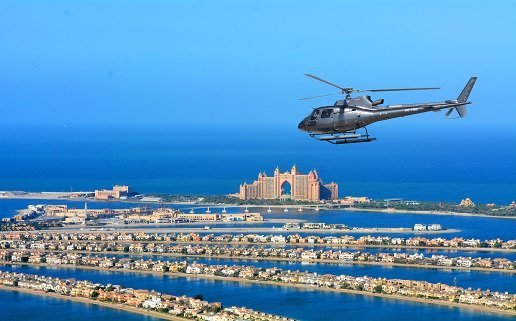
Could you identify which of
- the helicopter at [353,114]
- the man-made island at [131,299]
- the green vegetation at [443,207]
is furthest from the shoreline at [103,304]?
the green vegetation at [443,207]

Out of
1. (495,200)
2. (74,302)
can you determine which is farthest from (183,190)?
(74,302)

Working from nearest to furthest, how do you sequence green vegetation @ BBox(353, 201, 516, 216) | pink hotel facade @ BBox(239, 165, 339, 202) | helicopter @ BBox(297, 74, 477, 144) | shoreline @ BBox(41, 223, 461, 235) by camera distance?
helicopter @ BBox(297, 74, 477, 144) < shoreline @ BBox(41, 223, 461, 235) < green vegetation @ BBox(353, 201, 516, 216) < pink hotel facade @ BBox(239, 165, 339, 202)

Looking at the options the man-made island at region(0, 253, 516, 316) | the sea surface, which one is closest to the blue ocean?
the sea surface

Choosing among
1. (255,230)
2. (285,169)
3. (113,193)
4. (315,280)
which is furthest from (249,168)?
(315,280)

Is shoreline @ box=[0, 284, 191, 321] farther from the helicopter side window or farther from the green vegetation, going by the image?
the green vegetation

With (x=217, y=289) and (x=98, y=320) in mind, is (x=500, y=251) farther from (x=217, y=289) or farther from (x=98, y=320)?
(x=98, y=320)

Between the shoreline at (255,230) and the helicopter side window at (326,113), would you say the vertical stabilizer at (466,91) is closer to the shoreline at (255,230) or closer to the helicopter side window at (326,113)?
the helicopter side window at (326,113)

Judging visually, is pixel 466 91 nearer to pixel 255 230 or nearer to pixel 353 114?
pixel 353 114
